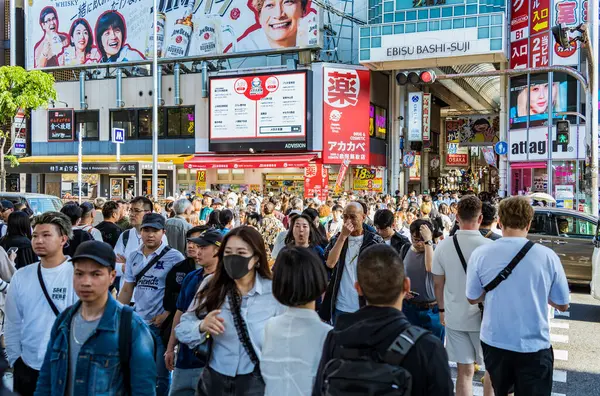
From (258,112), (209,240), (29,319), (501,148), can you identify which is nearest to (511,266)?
(209,240)

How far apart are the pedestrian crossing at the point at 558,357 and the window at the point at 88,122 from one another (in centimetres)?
3510

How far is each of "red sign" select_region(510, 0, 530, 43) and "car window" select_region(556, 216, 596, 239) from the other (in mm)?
21286

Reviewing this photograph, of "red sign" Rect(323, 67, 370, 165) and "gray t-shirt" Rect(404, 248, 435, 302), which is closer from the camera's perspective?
"gray t-shirt" Rect(404, 248, 435, 302)

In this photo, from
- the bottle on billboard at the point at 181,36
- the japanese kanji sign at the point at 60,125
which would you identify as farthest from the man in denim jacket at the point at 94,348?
the japanese kanji sign at the point at 60,125

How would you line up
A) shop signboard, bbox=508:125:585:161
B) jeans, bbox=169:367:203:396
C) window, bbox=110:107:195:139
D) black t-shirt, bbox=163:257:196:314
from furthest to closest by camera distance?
window, bbox=110:107:195:139 < shop signboard, bbox=508:125:585:161 < black t-shirt, bbox=163:257:196:314 < jeans, bbox=169:367:203:396

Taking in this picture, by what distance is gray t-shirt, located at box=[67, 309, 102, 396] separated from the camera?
296 centimetres

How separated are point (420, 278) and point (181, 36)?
34.2m

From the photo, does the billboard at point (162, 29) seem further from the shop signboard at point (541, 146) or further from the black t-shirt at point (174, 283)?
the black t-shirt at point (174, 283)

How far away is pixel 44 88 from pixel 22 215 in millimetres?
20444

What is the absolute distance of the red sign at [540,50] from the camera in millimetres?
29234

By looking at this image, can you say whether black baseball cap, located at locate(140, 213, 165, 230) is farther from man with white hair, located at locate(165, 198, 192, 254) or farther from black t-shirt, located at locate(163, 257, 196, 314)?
man with white hair, located at locate(165, 198, 192, 254)

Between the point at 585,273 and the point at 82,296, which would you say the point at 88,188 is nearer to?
the point at 585,273

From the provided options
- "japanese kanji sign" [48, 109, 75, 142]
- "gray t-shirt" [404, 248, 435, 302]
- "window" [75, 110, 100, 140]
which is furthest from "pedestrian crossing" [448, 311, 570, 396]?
"japanese kanji sign" [48, 109, 75, 142]

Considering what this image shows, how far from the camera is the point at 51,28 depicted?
41375 mm
